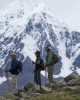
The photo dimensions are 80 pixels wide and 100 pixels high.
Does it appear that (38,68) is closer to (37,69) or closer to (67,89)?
(37,69)

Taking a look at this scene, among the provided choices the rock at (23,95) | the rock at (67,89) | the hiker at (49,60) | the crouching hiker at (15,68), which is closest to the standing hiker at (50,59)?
the hiker at (49,60)

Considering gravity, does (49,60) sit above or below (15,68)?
above

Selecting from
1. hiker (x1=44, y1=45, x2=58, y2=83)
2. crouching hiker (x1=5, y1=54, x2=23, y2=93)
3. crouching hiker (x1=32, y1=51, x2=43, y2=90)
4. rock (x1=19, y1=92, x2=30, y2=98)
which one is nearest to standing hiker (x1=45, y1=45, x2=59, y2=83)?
hiker (x1=44, y1=45, x2=58, y2=83)

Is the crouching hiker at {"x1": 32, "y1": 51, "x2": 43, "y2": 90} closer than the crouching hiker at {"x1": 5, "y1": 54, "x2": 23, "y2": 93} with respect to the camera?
No

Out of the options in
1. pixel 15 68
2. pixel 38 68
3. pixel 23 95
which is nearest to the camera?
pixel 23 95

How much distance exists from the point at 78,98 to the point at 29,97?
345 cm

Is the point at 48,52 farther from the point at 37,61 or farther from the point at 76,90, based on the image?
the point at 76,90

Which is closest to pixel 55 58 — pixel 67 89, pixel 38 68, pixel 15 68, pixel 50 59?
pixel 50 59

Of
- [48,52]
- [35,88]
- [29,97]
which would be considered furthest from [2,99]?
[48,52]

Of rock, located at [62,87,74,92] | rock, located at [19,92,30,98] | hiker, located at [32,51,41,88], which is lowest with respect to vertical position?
rock, located at [19,92,30,98]

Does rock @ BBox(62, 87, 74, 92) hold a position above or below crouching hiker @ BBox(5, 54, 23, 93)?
below

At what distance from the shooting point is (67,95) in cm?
2514

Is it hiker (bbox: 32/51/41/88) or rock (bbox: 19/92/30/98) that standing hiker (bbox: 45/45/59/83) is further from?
rock (bbox: 19/92/30/98)

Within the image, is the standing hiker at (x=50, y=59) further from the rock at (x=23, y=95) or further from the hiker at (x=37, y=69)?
the rock at (x=23, y=95)
